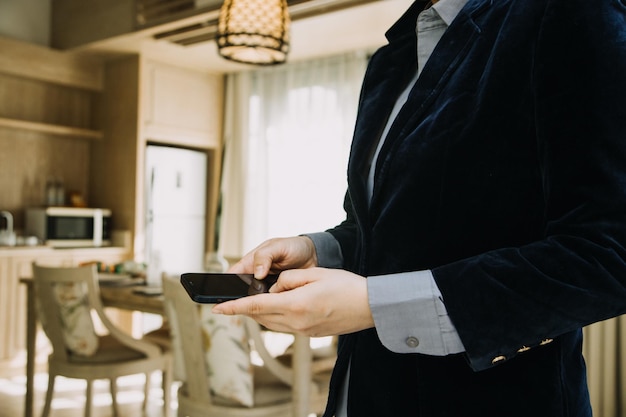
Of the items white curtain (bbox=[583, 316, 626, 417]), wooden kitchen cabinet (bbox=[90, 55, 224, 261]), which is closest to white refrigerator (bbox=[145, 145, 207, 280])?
wooden kitchen cabinet (bbox=[90, 55, 224, 261])

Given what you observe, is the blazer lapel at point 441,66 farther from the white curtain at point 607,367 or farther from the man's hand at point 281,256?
the white curtain at point 607,367

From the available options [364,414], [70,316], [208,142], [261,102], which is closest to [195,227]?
[208,142]

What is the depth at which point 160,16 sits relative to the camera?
4.54 m

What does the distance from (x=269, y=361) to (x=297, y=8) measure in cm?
244

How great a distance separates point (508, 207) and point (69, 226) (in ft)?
15.4

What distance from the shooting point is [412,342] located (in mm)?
614

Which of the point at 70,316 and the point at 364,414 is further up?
the point at 364,414

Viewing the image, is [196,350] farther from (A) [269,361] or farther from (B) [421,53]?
(B) [421,53]

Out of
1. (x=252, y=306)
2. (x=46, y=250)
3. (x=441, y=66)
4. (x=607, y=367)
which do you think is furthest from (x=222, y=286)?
(x=46, y=250)

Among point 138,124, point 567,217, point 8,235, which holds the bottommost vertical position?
point 8,235

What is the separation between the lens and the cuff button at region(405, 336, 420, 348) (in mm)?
612

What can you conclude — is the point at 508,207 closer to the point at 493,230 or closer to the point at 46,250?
the point at 493,230

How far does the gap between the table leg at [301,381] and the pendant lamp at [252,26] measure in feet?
5.24

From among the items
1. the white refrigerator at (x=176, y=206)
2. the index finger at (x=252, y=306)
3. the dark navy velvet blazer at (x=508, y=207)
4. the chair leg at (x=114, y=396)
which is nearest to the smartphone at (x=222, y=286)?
the index finger at (x=252, y=306)
